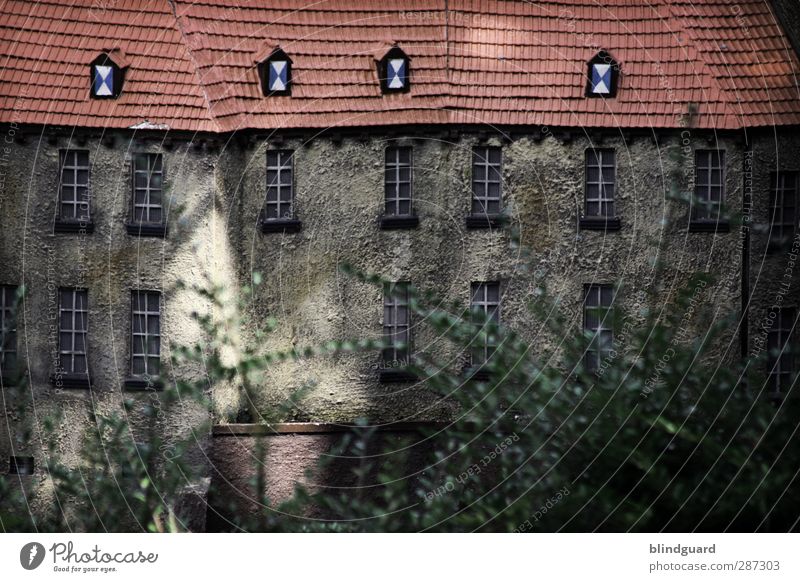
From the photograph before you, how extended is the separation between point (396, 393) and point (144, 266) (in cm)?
80

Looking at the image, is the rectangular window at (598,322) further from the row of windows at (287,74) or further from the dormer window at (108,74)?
the dormer window at (108,74)

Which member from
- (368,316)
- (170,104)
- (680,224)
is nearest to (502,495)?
(368,316)

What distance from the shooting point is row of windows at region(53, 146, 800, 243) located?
351cm

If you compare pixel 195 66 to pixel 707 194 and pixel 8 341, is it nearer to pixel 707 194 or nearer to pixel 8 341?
pixel 8 341

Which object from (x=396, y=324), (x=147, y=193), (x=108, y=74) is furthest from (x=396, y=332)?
(x=108, y=74)

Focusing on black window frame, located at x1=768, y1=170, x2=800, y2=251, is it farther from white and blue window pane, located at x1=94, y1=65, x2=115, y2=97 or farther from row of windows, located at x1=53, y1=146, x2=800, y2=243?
white and blue window pane, located at x1=94, y1=65, x2=115, y2=97

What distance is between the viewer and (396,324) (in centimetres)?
352

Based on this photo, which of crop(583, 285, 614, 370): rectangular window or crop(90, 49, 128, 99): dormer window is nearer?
crop(583, 285, 614, 370): rectangular window

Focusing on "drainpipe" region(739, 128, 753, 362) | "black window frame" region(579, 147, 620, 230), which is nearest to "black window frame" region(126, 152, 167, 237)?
"black window frame" region(579, 147, 620, 230)

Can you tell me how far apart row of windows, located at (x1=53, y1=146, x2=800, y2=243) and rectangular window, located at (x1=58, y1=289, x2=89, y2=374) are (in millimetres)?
228

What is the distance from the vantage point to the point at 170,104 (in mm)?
3531

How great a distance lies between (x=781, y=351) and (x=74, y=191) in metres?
2.05

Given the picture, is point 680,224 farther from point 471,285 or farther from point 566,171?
point 471,285
